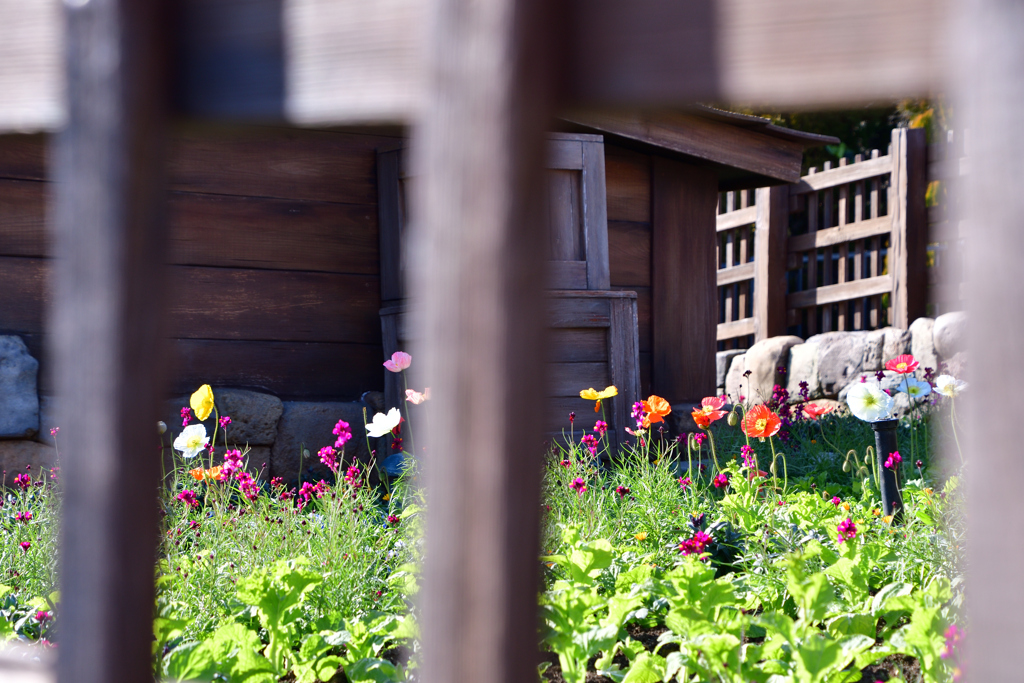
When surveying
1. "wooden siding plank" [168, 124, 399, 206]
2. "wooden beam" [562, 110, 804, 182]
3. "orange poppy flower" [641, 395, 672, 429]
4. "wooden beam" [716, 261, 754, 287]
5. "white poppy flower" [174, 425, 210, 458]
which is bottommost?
"white poppy flower" [174, 425, 210, 458]

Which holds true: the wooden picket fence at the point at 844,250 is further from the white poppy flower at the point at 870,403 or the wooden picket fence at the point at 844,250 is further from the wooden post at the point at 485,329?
the wooden post at the point at 485,329

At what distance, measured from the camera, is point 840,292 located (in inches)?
307

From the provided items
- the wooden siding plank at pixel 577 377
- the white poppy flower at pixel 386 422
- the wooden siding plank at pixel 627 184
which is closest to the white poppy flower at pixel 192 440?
the white poppy flower at pixel 386 422

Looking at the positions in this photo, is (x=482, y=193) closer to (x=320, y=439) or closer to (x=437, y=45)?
(x=437, y=45)

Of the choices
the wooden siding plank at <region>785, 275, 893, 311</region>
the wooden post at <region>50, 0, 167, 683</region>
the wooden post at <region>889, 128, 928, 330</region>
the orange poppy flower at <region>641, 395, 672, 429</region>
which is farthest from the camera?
the wooden siding plank at <region>785, 275, 893, 311</region>

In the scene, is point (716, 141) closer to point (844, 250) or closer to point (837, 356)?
point (837, 356)

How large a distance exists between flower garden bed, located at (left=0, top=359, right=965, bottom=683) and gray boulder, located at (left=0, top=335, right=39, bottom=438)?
21.6 inches

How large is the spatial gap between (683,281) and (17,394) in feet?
11.9

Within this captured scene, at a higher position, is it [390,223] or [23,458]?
[390,223]

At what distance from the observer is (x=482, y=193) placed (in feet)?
2.48

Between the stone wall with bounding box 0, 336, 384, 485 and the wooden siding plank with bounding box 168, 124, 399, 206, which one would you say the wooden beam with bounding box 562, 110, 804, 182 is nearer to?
the wooden siding plank with bounding box 168, 124, 399, 206

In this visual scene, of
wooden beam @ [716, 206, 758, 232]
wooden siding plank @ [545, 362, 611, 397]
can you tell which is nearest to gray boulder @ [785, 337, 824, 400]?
wooden beam @ [716, 206, 758, 232]

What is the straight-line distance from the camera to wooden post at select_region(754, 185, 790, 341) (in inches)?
317

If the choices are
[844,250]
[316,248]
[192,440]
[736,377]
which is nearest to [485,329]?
[192,440]
